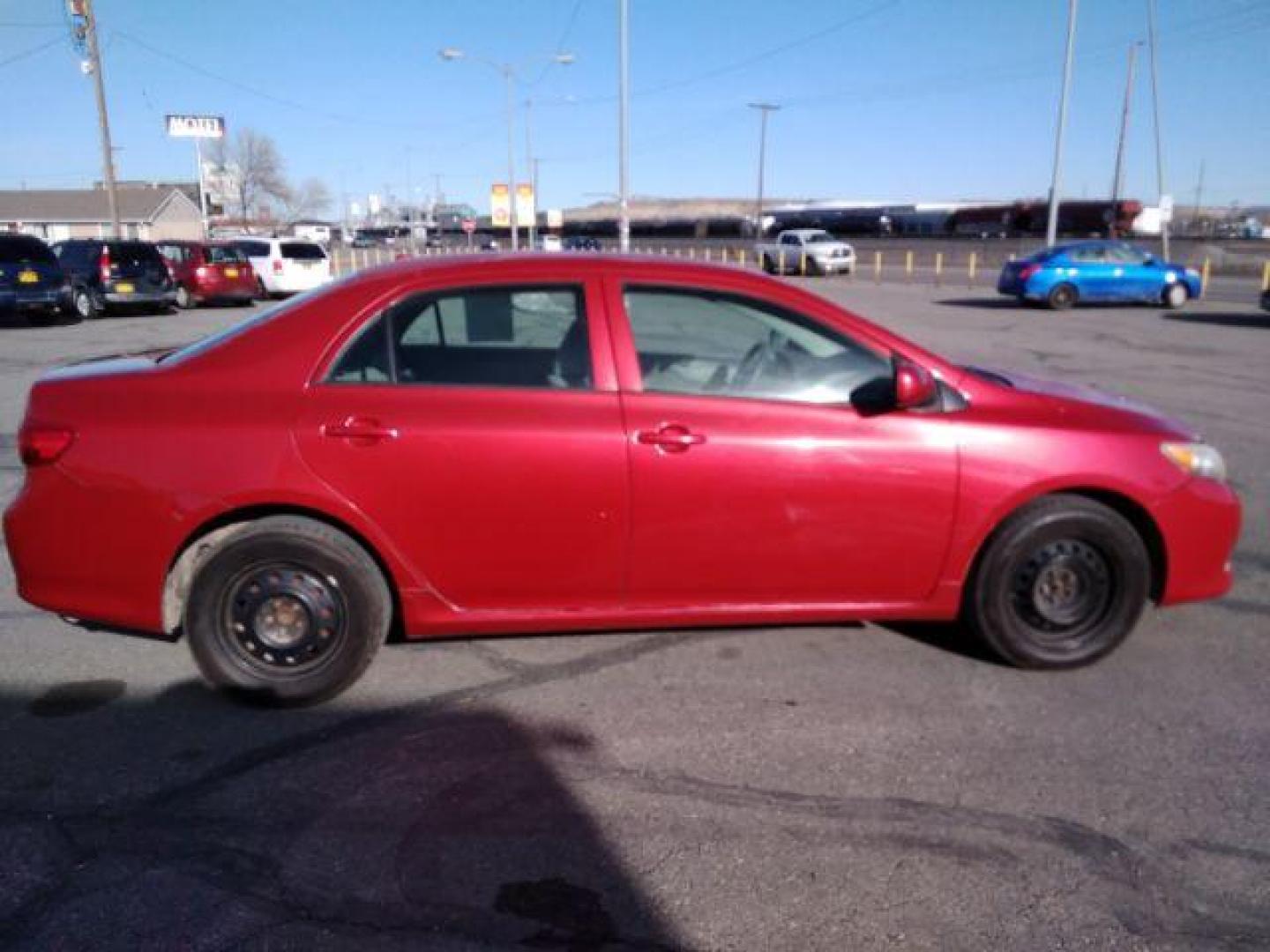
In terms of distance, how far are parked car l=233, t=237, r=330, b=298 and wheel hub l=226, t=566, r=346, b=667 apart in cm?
2277

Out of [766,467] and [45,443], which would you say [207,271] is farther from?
[766,467]

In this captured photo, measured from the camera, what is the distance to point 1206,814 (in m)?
2.90

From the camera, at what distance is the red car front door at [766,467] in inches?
139

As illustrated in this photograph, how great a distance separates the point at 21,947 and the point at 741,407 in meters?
2.73

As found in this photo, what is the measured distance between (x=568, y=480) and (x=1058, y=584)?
206 cm

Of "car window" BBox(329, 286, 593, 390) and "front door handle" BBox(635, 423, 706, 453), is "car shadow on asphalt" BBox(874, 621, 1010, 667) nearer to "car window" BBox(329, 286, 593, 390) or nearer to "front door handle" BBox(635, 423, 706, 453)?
"front door handle" BBox(635, 423, 706, 453)

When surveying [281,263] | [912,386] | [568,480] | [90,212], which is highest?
[90,212]

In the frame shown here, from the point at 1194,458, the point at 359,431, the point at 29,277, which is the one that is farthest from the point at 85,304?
the point at 1194,458

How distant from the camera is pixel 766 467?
354 cm

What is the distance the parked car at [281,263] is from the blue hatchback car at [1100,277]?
17986 mm

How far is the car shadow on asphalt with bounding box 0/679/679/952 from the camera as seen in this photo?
245 centimetres

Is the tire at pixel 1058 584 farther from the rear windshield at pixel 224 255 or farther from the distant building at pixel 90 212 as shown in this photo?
the distant building at pixel 90 212

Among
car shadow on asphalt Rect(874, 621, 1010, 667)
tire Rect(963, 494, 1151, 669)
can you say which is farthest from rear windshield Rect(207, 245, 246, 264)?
tire Rect(963, 494, 1151, 669)

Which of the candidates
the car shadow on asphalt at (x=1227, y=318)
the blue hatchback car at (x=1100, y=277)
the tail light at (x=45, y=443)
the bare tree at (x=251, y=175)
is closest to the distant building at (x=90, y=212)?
the bare tree at (x=251, y=175)
